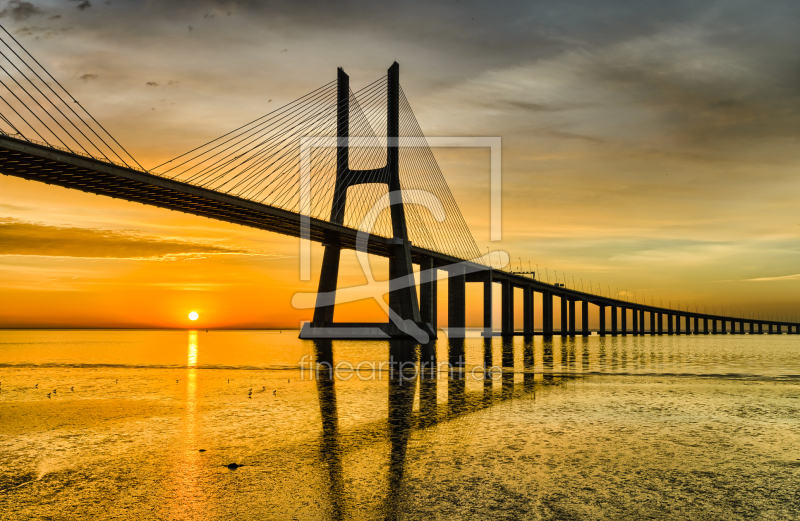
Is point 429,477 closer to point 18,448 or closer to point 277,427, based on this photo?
point 277,427

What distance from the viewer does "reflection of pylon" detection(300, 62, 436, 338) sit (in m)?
55.3

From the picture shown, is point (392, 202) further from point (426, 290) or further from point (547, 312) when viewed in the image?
point (547, 312)

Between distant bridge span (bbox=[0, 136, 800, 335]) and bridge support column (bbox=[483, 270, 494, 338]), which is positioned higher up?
distant bridge span (bbox=[0, 136, 800, 335])

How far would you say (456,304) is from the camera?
82.4 m

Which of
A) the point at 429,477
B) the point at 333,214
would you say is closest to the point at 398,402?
the point at 429,477

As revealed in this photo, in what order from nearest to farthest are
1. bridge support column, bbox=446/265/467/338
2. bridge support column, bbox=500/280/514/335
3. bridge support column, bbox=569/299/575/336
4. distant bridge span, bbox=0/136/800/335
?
distant bridge span, bbox=0/136/800/335
bridge support column, bbox=446/265/467/338
bridge support column, bbox=500/280/514/335
bridge support column, bbox=569/299/575/336

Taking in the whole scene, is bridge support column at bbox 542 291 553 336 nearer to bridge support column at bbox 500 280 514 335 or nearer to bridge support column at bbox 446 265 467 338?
bridge support column at bbox 500 280 514 335

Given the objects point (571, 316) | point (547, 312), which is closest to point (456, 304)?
point (547, 312)

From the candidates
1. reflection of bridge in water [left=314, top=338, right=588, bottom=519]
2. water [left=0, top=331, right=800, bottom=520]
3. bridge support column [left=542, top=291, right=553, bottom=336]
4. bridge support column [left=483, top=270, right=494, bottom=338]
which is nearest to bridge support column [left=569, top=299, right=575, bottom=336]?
bridge support column [left=542, top=291, right=553, bottom=336]

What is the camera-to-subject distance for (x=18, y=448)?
35.8 feet

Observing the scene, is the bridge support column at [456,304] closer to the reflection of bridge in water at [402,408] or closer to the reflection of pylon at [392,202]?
the reflection of pylon at [392,202]

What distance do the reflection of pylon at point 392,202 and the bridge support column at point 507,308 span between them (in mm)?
42246

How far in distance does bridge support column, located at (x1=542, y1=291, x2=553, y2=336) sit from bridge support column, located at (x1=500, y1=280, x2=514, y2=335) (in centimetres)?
1281

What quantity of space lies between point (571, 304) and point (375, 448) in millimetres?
121866
